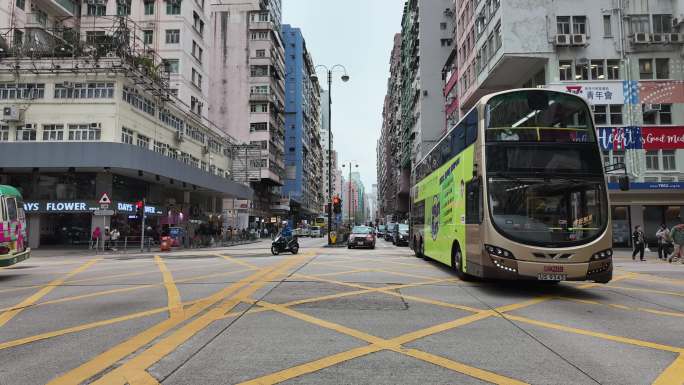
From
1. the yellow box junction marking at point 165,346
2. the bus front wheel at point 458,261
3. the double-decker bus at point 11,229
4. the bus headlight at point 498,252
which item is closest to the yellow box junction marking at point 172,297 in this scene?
the yellow box junction marking at point 165,346

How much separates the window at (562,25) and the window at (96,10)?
4232cm

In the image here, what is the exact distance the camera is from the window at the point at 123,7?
43.2m

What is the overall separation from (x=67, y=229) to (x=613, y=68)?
134ft

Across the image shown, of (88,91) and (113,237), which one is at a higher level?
(88,91)

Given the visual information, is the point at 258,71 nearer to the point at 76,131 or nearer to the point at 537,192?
the point at 76,131

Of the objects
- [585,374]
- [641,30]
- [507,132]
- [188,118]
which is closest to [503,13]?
[641,30]

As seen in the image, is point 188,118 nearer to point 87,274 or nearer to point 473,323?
point 87,274

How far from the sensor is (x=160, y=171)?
3031 cm

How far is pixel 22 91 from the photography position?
29500mm

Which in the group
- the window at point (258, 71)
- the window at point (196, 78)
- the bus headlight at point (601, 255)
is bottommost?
the bus headlight at point (601, 255)

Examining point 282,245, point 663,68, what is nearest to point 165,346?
point 282,245

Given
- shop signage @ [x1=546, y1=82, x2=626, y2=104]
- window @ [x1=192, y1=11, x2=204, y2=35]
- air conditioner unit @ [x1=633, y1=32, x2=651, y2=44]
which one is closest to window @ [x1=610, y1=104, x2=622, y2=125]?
shop signage @ [x1=546, y1=82, x2=626, y2=104]

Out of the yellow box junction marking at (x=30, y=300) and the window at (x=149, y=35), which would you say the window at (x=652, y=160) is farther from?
the window at (x=149, y=35)

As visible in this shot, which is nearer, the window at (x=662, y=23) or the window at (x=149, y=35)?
the window at (x=662, y=23)
